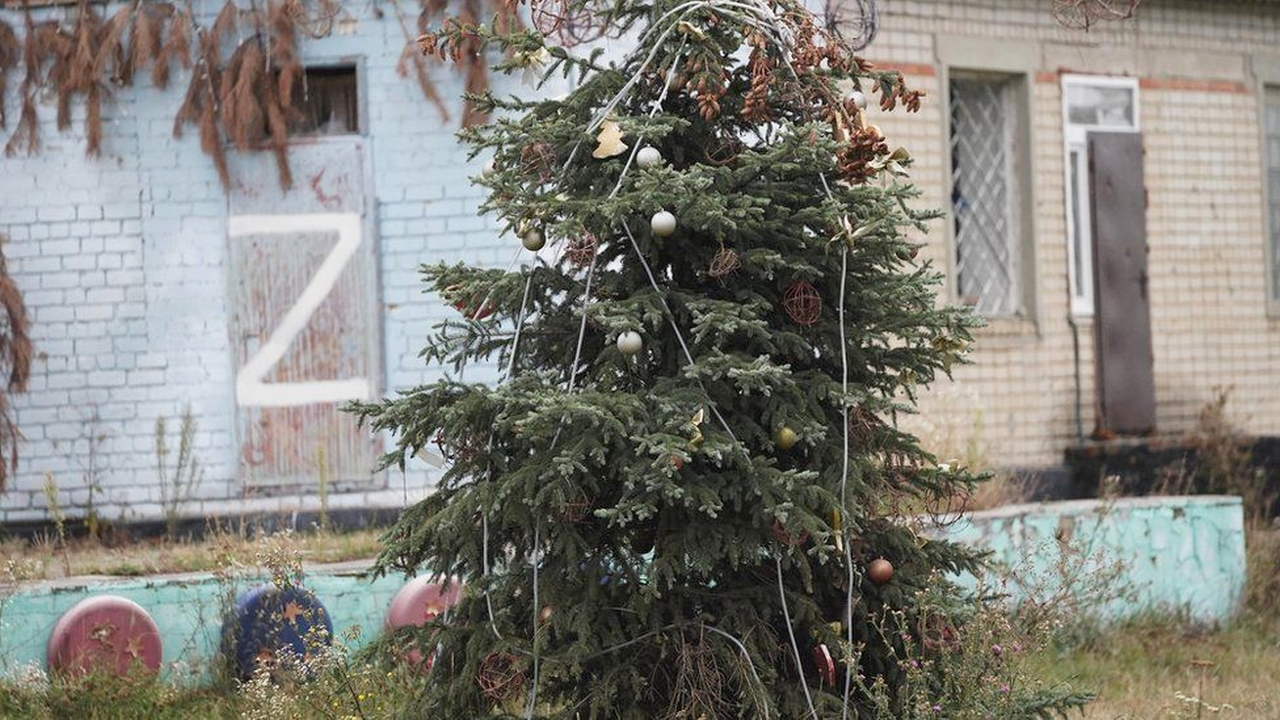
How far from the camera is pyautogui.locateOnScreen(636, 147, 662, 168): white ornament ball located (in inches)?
184

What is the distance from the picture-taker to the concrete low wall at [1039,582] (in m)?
7.16

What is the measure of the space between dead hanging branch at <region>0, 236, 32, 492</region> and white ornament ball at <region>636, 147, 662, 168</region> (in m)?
6.59

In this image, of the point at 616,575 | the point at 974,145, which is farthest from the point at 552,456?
the point at 974,145

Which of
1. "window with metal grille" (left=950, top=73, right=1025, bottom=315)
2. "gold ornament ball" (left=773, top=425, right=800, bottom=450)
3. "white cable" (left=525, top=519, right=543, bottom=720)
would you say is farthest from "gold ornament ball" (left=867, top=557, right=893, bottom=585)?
"window with metal grille" (left=950, top=73, right=1025, bottom=315)

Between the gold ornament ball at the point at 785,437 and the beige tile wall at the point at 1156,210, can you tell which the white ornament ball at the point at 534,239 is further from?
the beige tile wall at the point at 1156,210

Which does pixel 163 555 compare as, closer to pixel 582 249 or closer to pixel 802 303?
pixel 582 249

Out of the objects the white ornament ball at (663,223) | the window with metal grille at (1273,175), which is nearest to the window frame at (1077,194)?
the window with metal grille at (1273,175)

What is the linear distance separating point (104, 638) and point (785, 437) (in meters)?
3.53

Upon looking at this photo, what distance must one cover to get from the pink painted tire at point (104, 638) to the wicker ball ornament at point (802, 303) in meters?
3.41

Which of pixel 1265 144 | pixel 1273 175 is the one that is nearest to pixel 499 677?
pixel 1265 144

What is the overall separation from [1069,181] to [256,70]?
540 cm

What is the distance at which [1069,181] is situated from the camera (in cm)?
1191

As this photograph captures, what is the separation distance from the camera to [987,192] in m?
11.9

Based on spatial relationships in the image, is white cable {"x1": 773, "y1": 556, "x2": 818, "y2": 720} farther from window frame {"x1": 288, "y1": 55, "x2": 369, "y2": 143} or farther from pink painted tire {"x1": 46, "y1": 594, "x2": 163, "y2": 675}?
window frame {"x1": 288, "y1": 55, "x2": 369, "y2": 143}
